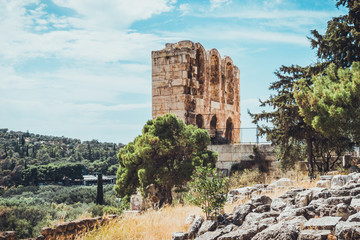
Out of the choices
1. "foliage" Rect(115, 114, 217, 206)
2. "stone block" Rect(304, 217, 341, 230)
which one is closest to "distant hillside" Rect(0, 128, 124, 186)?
"foliage" Rect(115, 114, 217, 206)

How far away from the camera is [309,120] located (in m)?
14.8

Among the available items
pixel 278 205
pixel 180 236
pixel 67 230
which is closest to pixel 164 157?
pixel 67 230

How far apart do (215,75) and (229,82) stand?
8.35 feet

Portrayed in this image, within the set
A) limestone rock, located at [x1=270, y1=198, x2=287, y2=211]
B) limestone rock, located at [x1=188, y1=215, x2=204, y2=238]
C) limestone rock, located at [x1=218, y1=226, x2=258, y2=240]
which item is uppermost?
limestone rock, located at [x1=270, y1=198, x2=287, y2=211]

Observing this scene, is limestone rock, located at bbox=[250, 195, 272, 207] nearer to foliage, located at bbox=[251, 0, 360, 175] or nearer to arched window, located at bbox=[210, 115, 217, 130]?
foliage, located at bbox=[251, 0, 360, 175]

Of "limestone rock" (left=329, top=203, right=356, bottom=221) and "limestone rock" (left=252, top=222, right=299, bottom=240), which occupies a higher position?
"limestone rock" (left=329, top=203, right=356, bottom=221)

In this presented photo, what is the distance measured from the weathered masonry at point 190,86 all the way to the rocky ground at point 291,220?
1160 centimetres

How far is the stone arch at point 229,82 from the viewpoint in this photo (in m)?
25.9

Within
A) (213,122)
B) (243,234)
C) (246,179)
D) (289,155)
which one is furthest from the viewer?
(213,122)

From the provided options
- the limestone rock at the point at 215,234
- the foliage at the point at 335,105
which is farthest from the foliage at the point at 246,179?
the limestone rock at the point at 215,234

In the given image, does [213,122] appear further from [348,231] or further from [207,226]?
[348,231]

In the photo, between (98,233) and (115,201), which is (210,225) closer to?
(98,233)

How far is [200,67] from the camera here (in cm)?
2191

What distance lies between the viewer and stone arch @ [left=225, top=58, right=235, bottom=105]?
85.1 feet
